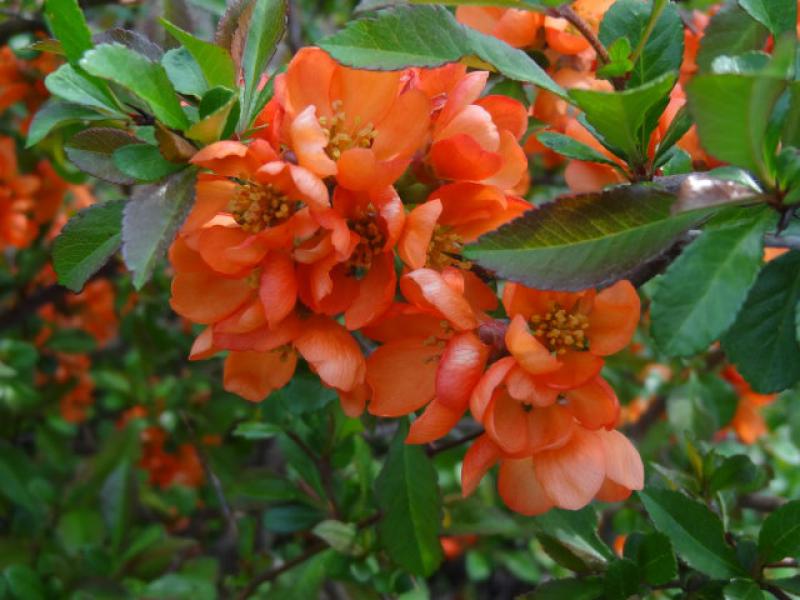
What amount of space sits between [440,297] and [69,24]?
40 cm

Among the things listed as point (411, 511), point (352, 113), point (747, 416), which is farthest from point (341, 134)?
point (747, 416)

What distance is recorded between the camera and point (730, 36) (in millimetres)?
1052

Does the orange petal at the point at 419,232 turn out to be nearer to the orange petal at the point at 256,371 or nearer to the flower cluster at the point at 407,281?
the flower cluster at the point at 407,281

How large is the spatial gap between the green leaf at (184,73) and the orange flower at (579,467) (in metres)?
0.41

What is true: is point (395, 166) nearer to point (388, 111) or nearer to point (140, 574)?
point (388, 111)

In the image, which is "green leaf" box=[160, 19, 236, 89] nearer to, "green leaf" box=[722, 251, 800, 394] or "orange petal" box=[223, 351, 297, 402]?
"orange petal" box=[223, 351, 297, 402]

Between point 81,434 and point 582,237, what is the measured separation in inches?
101

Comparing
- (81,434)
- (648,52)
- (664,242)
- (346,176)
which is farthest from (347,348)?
(81,434)

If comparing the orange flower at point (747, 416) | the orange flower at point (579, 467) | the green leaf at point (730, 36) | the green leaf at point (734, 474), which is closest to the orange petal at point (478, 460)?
the orange flower at point (579, 467)

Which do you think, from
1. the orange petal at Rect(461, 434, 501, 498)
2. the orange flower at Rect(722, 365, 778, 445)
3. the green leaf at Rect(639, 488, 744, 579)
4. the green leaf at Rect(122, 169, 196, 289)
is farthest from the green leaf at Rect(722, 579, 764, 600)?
the orange flower at Rect(722, 365, 778, 445)

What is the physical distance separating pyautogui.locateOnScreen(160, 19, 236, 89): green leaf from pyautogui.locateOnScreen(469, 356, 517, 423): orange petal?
1.12 feet

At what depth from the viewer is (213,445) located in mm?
2109

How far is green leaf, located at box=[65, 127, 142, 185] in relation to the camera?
84 cm

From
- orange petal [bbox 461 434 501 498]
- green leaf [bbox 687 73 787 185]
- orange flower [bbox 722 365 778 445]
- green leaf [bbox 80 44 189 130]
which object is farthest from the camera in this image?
orange flower [bbox 722 365 778 445]
